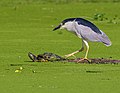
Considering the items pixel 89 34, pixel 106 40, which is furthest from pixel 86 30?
pixel 106 40

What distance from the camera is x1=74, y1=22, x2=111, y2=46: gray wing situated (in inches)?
538

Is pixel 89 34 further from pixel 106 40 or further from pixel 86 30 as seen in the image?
pixel 106 40

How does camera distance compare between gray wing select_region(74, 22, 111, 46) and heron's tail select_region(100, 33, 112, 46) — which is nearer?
heron's tail select_region(100, 33, 112, 46)

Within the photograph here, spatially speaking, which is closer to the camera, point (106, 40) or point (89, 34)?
point (106, 40)

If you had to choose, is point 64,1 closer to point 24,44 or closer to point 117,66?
point 24,44

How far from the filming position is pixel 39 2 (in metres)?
36.9

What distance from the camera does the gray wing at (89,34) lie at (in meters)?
13.7

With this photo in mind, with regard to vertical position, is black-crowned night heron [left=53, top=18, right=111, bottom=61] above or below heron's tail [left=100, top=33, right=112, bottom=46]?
above

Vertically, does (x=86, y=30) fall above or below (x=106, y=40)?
above

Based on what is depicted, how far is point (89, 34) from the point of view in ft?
45.3

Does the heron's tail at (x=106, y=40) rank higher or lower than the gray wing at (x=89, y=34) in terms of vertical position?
lower

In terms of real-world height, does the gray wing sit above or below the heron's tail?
above

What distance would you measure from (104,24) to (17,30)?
4.32 m

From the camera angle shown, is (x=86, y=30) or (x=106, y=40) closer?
(x=106, y=40)
